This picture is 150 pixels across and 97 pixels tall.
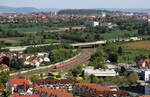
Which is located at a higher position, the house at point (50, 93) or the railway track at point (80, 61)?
the house at point (50, 93)

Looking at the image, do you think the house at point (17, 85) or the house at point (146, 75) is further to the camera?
the house at point (146, 75)

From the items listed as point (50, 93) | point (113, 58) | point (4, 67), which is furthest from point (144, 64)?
point (50, 93)

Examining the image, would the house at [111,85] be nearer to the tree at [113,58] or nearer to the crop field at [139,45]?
the tree at [113,58]

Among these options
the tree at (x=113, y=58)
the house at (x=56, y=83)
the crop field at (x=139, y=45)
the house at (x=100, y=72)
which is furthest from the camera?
the crop field at (x=139, y=45)

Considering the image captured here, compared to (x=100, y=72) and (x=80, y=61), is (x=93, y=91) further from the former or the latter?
(x=80, y=61)

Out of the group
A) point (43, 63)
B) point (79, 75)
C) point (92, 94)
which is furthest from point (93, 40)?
point (92, 94)

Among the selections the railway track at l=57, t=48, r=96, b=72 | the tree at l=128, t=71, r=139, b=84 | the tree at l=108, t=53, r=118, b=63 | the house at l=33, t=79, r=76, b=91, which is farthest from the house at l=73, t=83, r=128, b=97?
the tree at l=108, t=53, r=118, b=63

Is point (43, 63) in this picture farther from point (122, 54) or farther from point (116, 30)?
point (116, 30)

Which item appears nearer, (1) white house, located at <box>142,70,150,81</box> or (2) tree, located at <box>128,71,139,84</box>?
(2) tree, located at <box>128,71,139,84</box>

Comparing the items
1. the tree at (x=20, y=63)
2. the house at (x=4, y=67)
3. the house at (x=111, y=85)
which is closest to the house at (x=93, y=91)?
the house at (x=111, y=85)

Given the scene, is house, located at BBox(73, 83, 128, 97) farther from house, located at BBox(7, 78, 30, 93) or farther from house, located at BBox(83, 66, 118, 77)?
house, located at BBox(83, 66, 118, 77)

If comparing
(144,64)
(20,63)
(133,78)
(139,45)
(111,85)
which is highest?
(111,85)
